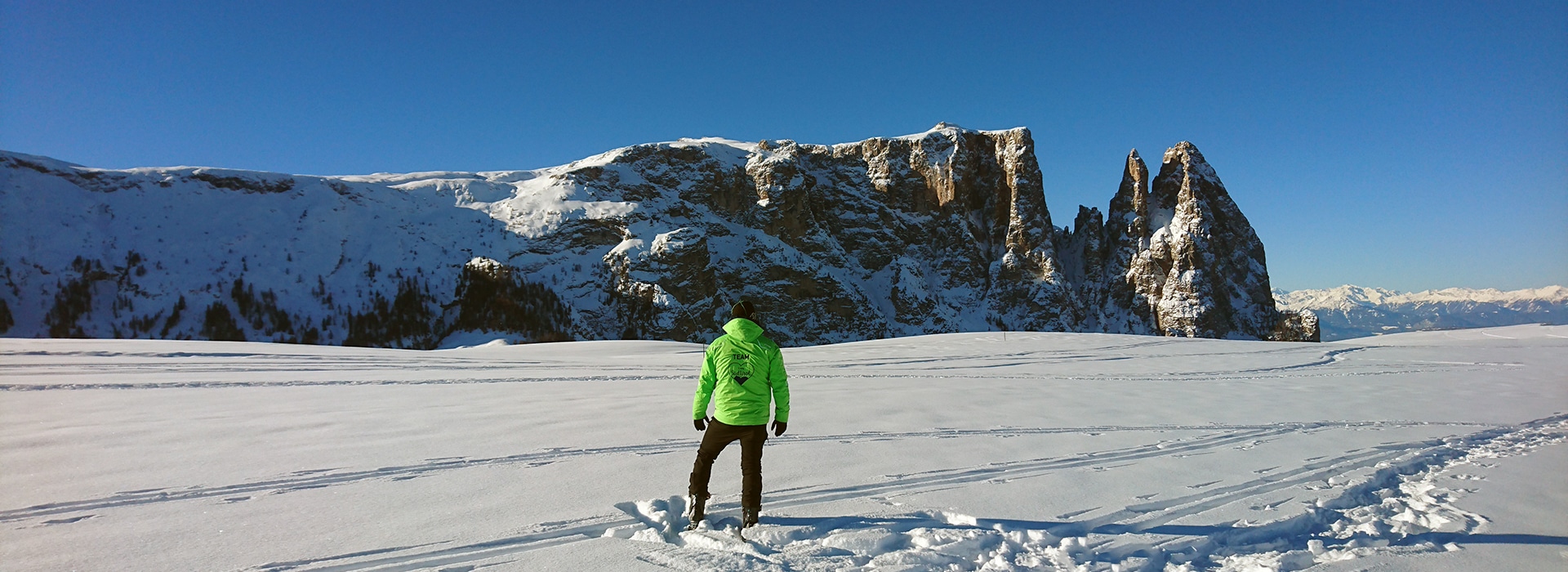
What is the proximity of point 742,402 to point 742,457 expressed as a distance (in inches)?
15.4

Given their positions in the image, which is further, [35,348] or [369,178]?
[369,178]

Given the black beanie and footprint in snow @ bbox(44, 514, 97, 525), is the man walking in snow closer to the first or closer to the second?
the black beanie

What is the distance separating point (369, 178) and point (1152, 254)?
126412 millimetres

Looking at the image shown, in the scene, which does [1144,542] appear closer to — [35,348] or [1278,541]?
[1278,541]

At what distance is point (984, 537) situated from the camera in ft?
14.5

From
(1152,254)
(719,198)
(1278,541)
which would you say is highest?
(719,198)

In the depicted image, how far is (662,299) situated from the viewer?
3433 inches

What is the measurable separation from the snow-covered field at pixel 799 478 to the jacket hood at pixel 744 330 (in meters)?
1.36

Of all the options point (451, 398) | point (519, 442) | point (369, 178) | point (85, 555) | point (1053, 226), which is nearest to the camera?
point (85, 555)

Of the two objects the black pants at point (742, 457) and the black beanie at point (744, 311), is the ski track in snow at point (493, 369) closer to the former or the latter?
the black beanie at point (744, 311)

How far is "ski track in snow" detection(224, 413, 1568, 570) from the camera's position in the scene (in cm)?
406

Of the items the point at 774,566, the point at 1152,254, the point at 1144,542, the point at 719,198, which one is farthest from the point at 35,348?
the point at 1152,254

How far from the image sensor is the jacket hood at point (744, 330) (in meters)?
4.89

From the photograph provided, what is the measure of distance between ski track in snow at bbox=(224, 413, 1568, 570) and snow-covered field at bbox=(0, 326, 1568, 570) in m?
0.02
